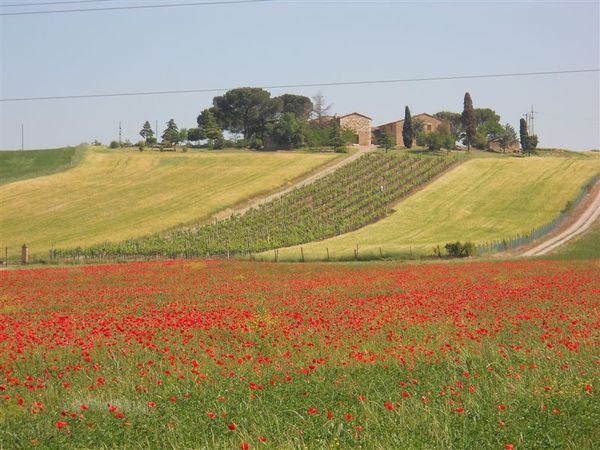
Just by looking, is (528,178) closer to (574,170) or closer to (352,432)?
(574,170)

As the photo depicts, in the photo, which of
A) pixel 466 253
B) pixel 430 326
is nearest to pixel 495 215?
pixel 466 253

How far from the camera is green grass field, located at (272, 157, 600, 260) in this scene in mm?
64188

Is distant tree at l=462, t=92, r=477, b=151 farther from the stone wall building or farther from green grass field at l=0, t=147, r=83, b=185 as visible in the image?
green grass field at l=0, t=147, r=83, b=185

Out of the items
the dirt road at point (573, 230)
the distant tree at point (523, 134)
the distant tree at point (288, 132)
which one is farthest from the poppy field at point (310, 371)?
the distant tree at point (523, 134)

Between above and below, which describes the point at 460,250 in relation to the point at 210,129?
below

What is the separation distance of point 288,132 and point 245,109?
38.1 meters

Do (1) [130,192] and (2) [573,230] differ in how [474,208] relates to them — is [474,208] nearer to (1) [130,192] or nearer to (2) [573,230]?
(2) [573,230]

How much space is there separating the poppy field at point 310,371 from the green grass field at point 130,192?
1960 inches

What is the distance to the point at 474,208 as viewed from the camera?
81.4 m

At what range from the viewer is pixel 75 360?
13.8 m

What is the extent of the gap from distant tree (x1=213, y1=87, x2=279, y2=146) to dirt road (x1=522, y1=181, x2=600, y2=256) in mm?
102224

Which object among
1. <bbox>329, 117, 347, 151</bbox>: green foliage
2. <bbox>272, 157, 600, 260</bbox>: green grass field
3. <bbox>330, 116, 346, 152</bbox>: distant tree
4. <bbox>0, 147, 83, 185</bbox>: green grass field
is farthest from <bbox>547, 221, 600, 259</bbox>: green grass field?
<bbox>0, 147, 83, 185</bbox>: green grass field

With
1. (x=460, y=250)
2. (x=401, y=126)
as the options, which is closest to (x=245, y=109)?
(x=401, y=126)

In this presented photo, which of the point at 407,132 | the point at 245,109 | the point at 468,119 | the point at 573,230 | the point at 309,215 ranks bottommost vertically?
the point at 573,230
